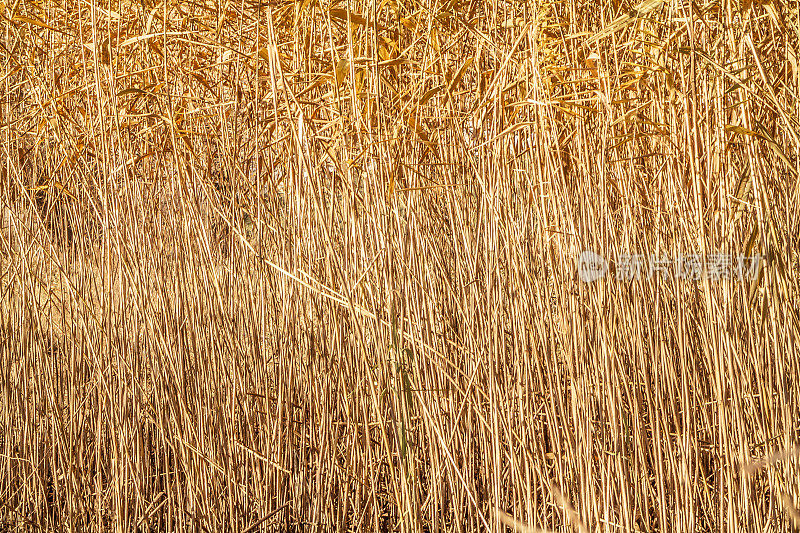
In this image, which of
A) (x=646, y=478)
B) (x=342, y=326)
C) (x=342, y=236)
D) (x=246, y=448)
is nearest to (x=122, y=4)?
(x=342, y=236)

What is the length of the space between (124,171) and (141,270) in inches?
6.9

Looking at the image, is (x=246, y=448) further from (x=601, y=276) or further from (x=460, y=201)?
(x=601, y=276)

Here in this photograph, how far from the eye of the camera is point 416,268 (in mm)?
991

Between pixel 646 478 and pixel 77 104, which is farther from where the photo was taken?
pixel 77 104

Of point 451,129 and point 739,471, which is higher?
point 451,129

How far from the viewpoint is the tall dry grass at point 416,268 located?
0.88 meters

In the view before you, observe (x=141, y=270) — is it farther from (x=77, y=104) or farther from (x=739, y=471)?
(x=739, y=471)

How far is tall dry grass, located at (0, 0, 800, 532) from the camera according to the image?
882 millimetres

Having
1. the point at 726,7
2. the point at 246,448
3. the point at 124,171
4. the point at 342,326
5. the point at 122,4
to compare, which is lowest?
the point at 246,448

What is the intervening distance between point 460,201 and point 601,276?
0.26 metres

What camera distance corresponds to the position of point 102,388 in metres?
1.23

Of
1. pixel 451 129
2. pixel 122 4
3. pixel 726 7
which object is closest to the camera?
pixel 726 7

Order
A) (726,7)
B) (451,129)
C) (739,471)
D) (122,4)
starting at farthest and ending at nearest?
(122,4) < (451,129) < (739,471) < (726,7)

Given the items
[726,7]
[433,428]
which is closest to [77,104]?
[433,428]
